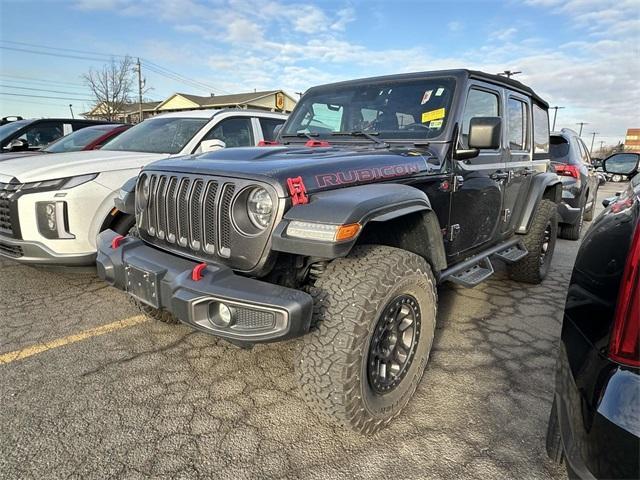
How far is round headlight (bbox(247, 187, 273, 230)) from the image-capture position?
6.84 feet

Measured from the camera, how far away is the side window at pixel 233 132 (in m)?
5.08

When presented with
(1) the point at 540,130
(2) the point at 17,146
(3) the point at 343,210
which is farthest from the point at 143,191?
(2) the point at 17,146

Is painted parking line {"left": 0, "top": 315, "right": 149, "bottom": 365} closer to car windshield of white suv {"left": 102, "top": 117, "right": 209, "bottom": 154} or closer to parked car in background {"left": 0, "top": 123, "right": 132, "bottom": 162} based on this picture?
car windshield of white suv {"left": 102, "top": 117, "right": 209, "bottom": 154}

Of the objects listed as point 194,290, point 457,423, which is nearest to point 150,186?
point 194,290

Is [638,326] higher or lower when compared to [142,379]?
higher

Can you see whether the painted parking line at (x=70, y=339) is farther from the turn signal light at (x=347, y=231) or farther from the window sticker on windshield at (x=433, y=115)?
the window sticker on windshield at (x=433, y=115)

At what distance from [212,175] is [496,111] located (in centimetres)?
266

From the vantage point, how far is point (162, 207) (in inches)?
99.3

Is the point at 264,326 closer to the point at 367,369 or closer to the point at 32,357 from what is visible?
the point at 367,369

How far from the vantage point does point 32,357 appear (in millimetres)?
2869

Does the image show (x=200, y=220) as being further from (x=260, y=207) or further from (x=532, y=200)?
(x=532, y=200)

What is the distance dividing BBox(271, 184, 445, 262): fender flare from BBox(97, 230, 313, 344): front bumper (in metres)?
0.21

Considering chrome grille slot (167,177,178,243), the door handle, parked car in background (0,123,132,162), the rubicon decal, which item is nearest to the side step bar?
the door handle

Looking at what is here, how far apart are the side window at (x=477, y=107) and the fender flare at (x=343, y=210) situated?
107 cm
